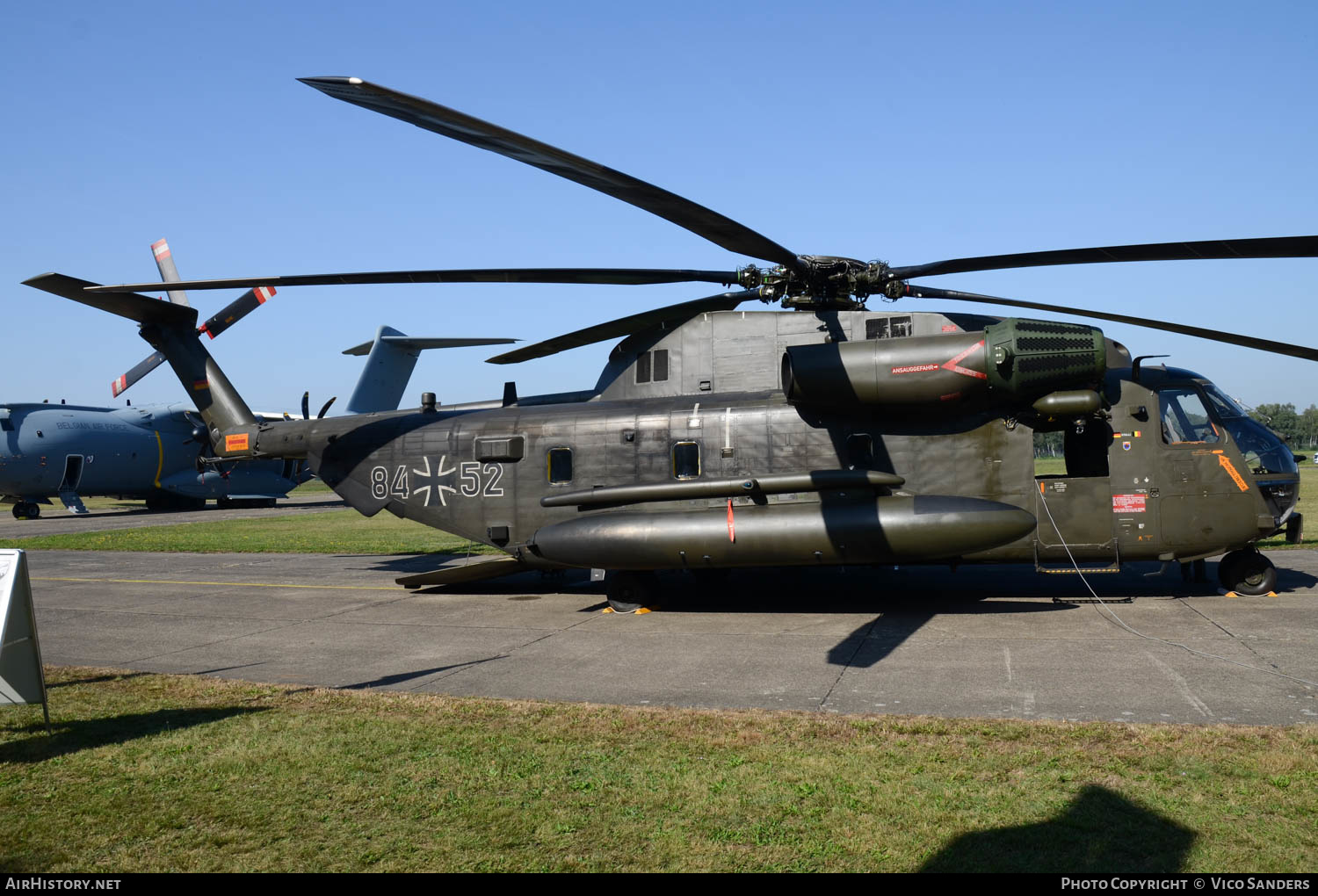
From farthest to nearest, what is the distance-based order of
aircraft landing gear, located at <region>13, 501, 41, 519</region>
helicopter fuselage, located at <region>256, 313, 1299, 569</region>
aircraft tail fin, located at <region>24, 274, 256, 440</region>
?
aircraft landing gear, located at <region>13, 501, 41, 519</region>, aircraft tail fin, located at <region>24, 274, 256, 440</region>, helicopter fuselage, located at <region>256, 313, 1299, 569</region>

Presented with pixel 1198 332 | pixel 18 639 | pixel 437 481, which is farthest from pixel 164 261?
pixel 1198 332

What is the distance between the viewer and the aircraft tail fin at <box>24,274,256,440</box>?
16703mm

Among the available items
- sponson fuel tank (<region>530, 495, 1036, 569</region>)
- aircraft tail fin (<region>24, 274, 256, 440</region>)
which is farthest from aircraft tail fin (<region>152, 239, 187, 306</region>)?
sponson fuel tank (<region>530, 495, 1036, 569</region>)

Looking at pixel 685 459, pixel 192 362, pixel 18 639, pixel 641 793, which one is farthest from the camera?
pixel 192 362

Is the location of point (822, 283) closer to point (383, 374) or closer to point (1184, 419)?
point (1184, 419)

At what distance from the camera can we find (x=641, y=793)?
5738 millimetres

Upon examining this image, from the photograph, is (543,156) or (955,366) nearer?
(543,156)

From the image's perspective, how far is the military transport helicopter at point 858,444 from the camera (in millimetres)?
11297

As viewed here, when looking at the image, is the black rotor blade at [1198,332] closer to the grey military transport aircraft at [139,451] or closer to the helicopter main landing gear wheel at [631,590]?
the helicopter main landing gear wheel at [631,590]

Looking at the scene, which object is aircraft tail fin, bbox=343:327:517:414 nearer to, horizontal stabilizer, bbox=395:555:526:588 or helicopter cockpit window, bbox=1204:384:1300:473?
horizontal stabilizer, bbox=395:555:526:588

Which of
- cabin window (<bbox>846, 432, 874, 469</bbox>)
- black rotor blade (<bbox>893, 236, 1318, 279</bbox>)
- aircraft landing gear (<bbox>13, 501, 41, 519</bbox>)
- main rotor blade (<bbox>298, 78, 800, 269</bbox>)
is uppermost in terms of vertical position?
main rotor blade (<bbox>298, 78, 800, 269</bbox>)

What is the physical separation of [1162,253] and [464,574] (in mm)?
10911

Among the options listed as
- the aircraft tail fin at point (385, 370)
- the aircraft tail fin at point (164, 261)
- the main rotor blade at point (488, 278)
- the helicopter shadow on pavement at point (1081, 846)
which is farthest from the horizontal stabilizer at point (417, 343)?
the helicopter shadow on pavement at point (1081, 846)

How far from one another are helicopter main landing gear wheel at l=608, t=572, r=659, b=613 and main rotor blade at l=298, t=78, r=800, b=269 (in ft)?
17.9
